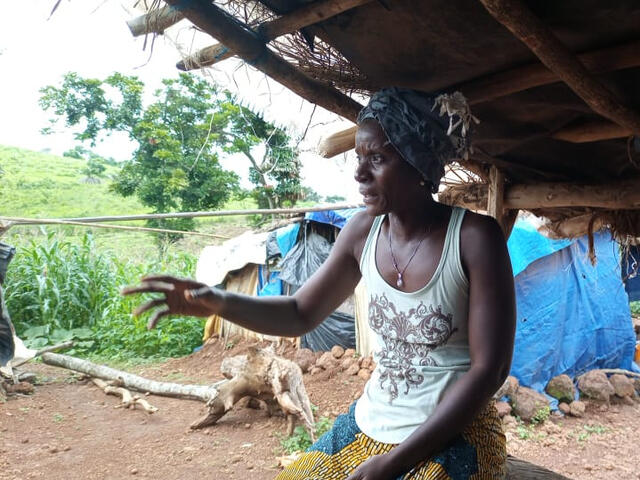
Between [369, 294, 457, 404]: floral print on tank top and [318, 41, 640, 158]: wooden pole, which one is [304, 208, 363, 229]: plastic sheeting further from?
[369, 294, 457, 404]: floral print on tank top

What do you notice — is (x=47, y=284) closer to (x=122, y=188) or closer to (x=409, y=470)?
(x=122, y=188)

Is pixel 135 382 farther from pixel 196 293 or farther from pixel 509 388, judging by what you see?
pixel 196 293

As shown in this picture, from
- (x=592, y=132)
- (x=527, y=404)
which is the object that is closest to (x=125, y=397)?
(x=527, y=404)

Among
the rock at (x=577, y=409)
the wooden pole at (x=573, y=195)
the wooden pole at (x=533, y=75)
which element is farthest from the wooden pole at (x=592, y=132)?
the rock at (x=577, y=409)

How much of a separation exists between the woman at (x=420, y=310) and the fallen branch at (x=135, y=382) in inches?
190

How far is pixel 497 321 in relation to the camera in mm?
1482

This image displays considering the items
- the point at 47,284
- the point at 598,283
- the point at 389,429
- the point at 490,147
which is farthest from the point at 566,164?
the point at 47,284

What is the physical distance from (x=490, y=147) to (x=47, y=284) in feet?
29.5

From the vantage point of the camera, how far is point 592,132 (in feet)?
6.26

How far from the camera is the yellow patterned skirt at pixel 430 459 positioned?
1.45 m

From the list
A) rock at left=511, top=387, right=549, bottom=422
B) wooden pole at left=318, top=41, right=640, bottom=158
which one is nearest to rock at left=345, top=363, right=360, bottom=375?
rock at left=511, top=387, right=549, bottom=422

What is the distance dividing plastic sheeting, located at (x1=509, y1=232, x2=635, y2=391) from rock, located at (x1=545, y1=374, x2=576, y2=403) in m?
0.11

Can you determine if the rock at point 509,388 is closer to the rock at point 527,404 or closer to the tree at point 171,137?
the rock at point 527,404

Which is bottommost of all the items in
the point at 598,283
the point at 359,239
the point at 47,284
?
the point at 47,284
